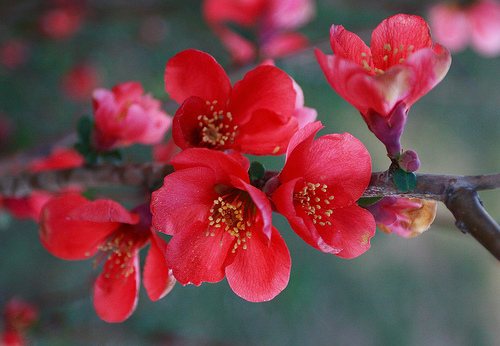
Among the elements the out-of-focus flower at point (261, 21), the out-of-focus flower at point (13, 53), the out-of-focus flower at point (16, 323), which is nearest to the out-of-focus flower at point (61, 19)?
the out-of-focus flower at point (13, 53)

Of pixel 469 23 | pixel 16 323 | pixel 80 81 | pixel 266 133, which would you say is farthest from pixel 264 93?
pixel 80 81

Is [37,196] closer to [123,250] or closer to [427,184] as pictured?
[123,250]

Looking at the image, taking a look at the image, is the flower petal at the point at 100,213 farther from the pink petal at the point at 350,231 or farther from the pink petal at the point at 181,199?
the pink petal at the point at 350,231

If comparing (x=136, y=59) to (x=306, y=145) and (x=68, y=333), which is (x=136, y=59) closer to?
(x=68, y=333)

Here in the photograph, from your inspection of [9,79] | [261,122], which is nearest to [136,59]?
[9,79]

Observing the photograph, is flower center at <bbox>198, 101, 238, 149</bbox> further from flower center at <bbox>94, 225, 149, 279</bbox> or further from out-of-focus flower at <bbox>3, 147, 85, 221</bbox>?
out-of-focus flower at <bbox>3, 147, 85, 221</bbox>

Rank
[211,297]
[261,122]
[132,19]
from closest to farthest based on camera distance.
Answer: [261,122], [211,297], [132,19]
